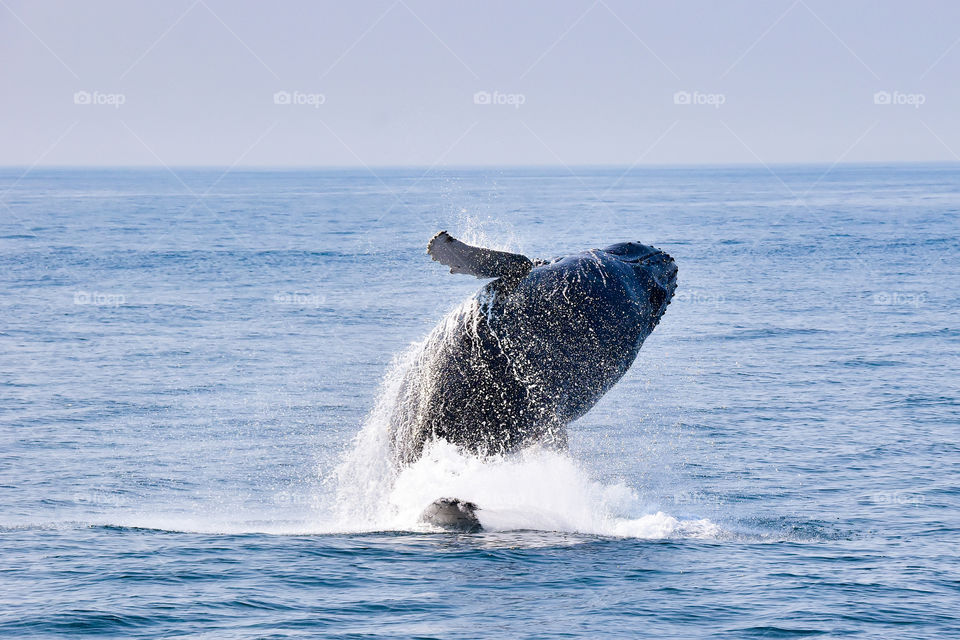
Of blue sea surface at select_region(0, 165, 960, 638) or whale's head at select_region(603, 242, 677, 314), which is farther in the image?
whale's head at select_region(603, 242, 677, 314)

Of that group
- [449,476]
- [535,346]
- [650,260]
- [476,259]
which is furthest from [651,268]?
[449,476]

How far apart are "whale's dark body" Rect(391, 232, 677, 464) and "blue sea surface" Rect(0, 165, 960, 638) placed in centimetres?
54

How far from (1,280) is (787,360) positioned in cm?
3168

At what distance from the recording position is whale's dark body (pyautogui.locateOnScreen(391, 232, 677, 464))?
41.9 feet

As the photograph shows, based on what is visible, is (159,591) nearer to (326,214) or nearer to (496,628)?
(496,628)

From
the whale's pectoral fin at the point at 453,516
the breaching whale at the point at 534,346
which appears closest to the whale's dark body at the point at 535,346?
the breaching whale at the point at 534,346

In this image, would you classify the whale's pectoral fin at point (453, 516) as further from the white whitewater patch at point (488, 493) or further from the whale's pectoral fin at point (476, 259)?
the whale's pectoral fin at point (476, 259)

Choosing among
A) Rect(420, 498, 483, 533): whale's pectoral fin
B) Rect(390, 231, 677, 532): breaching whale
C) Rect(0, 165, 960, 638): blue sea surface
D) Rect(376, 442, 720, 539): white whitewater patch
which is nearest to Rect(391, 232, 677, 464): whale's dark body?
Rect(390, 231, 677, 532): breaching whale

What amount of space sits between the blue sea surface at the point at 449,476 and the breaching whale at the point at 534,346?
0.52 m

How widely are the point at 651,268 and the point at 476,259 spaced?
2.39m

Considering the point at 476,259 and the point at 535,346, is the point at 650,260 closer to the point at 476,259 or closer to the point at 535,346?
the point at 535,346

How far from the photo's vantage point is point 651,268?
13359 mm

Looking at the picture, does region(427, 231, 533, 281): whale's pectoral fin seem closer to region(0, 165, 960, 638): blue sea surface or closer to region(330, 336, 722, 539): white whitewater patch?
region(330, 336, 722, 539): white whitewater patch

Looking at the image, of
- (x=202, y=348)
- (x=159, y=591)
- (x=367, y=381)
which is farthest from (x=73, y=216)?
(x=159, y=591)
